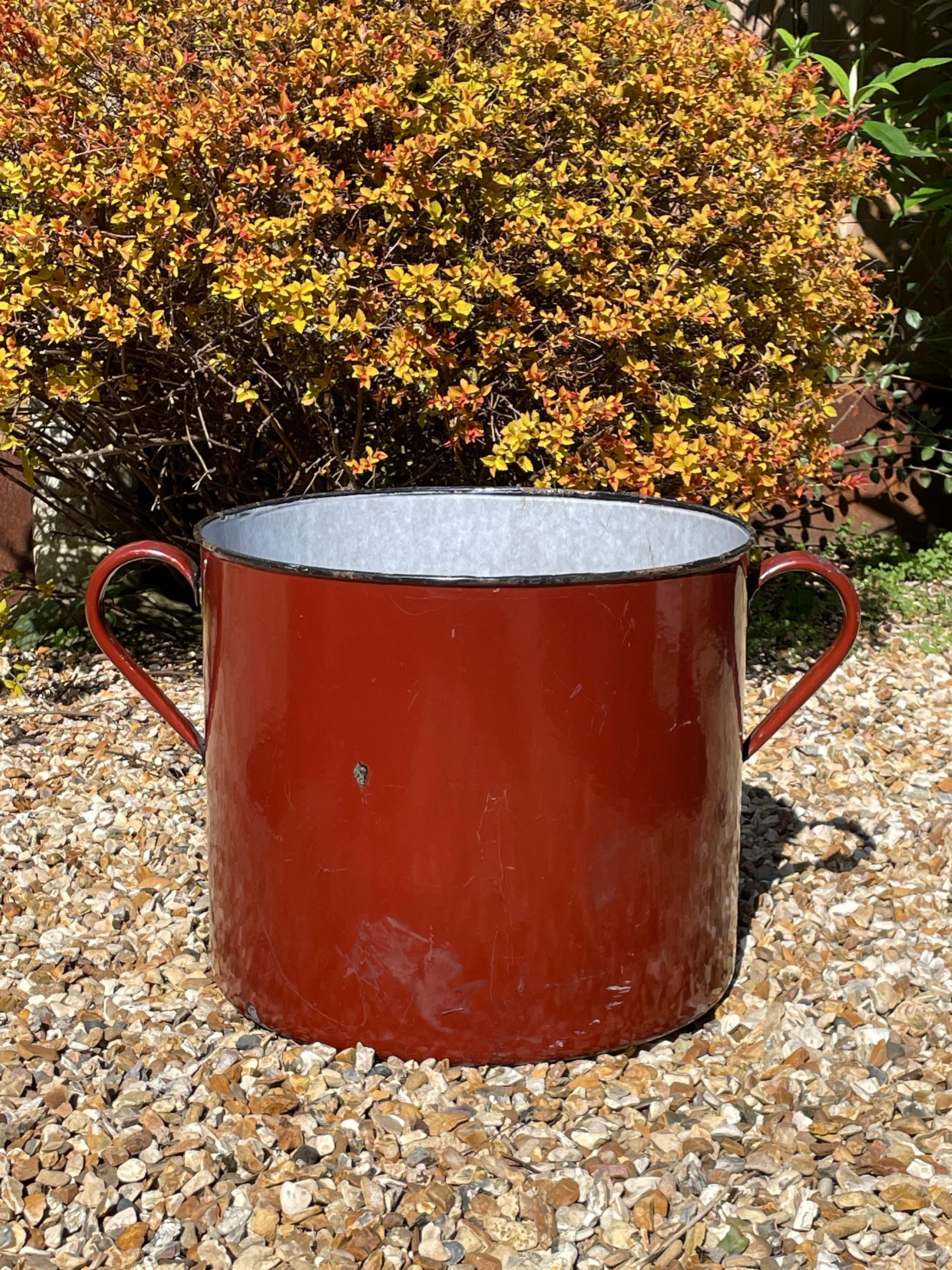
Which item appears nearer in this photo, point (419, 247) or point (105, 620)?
point (105, 620)

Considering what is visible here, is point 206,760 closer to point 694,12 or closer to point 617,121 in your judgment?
point 617,121

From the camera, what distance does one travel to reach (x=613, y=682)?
192 cm

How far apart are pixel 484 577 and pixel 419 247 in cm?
159

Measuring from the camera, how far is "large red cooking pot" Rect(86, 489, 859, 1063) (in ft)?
6.17

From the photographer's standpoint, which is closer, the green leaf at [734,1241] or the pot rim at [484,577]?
the green leaf at [734,1241]

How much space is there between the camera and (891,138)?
169 inches

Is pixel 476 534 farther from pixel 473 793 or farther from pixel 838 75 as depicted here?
pixel 838 75

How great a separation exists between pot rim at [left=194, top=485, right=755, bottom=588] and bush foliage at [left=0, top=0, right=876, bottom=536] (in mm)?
645

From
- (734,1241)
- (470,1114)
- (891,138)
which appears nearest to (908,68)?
(891,138)

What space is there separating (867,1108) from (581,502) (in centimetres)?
112

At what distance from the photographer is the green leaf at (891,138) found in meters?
4.26

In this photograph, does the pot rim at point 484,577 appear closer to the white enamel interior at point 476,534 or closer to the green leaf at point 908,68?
the white enamel interior at point 476,534

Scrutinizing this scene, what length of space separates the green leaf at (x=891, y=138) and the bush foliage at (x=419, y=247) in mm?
543

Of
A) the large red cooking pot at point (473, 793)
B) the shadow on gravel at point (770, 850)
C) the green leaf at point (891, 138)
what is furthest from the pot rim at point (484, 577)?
the green leaf at point (891, 138)
